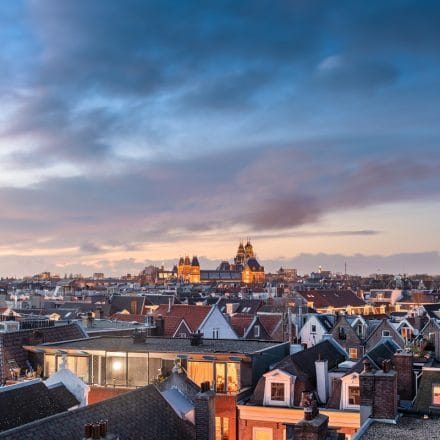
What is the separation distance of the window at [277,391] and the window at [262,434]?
156 cm

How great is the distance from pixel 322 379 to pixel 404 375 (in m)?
6.60

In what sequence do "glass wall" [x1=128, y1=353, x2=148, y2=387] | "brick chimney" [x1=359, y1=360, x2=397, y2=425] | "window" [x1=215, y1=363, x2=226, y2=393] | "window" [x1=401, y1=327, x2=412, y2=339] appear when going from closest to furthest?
"brick chimney" [x1=359, y1=360, x2=397, y2=425]
"window" [x1=215, y1=363, x2=226, y2=393]
"glass wall" [x1=128, y1=353, x2=148, y2=387]
"window" [x1=401, y1=327, x2=412, y2=339]

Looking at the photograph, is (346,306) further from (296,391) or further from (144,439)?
(144,439)

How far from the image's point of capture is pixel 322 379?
3600 cm

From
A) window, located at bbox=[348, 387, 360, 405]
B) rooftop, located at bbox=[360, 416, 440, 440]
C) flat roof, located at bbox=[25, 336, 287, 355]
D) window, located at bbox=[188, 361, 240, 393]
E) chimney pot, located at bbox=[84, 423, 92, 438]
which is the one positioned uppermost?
chimney pot, located at bbox=[84, 423, 92, 438]

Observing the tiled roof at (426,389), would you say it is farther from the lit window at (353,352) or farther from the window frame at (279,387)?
the lit window at (353,352)

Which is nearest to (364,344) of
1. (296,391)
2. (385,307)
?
(296,391)

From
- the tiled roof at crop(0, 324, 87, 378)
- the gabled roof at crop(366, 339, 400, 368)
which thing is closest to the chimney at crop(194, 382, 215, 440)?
the gabled roof at crop(366, 339, 400, 368)

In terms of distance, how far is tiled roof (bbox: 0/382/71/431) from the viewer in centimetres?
2144

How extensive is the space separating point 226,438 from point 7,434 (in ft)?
65.7

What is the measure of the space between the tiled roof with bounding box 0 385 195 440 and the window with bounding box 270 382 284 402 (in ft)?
41.2

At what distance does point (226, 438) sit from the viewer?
114 feet

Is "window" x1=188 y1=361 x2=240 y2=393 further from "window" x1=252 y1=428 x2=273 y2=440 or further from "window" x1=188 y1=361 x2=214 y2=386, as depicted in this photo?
"window" x1=252 y1=428 x2=273 y2=440

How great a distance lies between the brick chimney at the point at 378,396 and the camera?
69.5 feet
